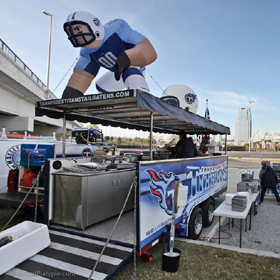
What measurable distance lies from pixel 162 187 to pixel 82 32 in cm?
544

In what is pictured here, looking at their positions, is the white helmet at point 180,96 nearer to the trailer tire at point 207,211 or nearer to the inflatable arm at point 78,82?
the inflatable arm at point 78,82

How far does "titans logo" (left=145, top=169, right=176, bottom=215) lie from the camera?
11.7 feet

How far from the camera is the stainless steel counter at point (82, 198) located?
3.94 metres

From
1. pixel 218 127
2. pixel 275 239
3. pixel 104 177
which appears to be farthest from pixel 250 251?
pixel 218 127

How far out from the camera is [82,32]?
22.8 feet

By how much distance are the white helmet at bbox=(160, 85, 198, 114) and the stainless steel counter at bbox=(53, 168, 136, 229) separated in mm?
6961

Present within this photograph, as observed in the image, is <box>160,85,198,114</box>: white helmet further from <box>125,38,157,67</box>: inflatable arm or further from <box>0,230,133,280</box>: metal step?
<box>0,230,133,280</box>: metal step

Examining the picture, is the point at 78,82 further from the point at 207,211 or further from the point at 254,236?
the point at 254,236

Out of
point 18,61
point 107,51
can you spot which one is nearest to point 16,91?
point 18,61

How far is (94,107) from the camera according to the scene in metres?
4.96

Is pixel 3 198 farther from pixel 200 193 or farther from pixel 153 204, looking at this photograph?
pixel 200 193

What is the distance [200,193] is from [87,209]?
2629 mm

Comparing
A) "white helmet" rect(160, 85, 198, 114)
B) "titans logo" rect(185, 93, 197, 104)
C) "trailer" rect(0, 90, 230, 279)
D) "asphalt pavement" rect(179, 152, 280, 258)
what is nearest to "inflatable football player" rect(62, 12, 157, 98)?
"white helmet" rect(160, 85, 198, 114)

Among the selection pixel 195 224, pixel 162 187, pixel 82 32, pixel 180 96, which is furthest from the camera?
pixel 180 96
